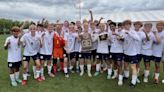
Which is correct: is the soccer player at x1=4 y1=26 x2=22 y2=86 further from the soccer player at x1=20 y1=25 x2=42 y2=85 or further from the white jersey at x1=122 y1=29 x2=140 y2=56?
the white jersey at x1=122 y1=29 x2=140 y2=56

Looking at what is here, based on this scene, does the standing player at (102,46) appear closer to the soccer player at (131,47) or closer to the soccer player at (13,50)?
the soccer player at (131,47)

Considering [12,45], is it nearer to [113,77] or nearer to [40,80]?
[40,80]

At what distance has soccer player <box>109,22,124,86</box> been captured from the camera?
32.1ft

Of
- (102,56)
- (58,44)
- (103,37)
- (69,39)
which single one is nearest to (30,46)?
(58,44)

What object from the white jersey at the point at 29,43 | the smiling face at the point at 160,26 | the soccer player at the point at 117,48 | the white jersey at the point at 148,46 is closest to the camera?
the smiling face at the point at 160,26

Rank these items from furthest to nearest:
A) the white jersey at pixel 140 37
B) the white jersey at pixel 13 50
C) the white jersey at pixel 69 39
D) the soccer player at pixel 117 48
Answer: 1. the white jersey at pixel 69 39
2. the soccer player at pixel 117 48
3. the white jersey at pixel 13 50
4. the white jersey at pixel 140 37

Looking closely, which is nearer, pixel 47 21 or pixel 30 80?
pixel 30 80

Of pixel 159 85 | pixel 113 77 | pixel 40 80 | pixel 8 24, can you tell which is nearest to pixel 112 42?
pixel 113 77

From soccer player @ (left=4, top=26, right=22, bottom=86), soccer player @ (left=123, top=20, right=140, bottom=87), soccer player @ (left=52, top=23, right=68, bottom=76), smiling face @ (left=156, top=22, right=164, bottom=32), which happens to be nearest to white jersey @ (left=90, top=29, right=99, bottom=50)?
soccer player @ (left=52, top=23, right=68, bottom=76)

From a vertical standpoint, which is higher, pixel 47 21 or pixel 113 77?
pixel 47 21

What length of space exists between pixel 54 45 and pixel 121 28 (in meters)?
2.83

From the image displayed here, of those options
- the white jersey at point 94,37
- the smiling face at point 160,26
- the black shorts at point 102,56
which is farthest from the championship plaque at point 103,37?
the smiling face at point 160,26

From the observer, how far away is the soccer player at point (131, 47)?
896 centimetres

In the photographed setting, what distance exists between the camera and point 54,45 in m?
11.2
